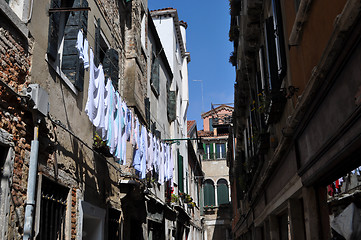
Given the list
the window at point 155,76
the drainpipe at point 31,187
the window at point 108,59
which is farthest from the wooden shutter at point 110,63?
the window at point 155,76

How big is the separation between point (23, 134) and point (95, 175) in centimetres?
311

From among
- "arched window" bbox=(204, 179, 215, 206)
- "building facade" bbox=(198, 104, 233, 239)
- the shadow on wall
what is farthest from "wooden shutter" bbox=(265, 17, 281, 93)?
"arched window" bbox=(204, 179, 215, 206)

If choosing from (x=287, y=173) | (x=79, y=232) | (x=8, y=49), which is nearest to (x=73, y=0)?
(x=8, y=49)

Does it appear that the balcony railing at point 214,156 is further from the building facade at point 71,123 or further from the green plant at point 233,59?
the building facade at point 71,123

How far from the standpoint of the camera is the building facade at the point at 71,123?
5.31 meters

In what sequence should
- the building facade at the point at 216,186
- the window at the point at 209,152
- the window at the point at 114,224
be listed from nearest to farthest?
1. the window at the point at 114,224
2. the building facade at the point at 216,186
3. the window at the point at 209,152

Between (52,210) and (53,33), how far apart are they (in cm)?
279

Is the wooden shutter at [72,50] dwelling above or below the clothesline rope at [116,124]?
above

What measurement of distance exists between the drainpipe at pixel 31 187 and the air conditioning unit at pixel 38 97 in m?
0.14

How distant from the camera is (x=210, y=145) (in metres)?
38.3

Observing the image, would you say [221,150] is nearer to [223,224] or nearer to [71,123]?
[223,224]

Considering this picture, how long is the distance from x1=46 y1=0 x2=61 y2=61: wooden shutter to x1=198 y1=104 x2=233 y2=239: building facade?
94.9 feet

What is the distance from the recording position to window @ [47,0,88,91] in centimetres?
688

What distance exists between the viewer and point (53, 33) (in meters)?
6.82
